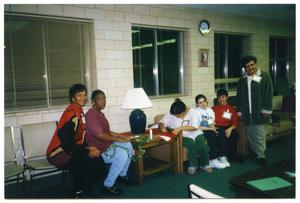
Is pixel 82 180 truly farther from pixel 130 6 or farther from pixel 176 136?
pixel 130 6

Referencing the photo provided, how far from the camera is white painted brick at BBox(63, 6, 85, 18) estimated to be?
3.68m

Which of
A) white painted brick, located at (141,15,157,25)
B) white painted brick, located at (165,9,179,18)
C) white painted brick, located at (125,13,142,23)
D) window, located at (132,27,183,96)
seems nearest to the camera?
white painted brick, located at (125,13,142,23)

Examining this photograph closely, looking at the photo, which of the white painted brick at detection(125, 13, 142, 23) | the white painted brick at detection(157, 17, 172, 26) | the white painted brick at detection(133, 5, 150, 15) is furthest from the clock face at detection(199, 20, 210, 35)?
the white painted brick at detection(125, 13, 142, 23)

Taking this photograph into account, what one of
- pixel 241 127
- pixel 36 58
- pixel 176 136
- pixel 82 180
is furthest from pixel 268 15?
pixel 82 180

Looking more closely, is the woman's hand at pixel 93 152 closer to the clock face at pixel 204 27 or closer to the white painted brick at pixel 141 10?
the white painted brick at pixel 141 10

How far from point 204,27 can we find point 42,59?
3.13 metres

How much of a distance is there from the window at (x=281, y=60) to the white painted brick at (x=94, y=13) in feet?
15.6

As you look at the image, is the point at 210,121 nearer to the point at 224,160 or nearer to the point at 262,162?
the point at 224,160

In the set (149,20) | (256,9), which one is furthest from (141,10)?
(256,9)

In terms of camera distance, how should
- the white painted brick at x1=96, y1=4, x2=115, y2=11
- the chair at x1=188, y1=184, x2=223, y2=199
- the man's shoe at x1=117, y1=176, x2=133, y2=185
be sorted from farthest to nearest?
the white painted brick at x1=96, y1=4, x2=115, y2=11 → the man's shoe at x1=117, y1=176, x2=133, y2=185 → the chair at x1=188, y1=184, x2=223, y2=199

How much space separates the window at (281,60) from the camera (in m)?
6.99

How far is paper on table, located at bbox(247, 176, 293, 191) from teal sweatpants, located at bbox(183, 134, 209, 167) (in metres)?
1.64

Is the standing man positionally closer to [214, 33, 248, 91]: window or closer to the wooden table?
the wooden table

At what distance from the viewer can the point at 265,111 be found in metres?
3.77
